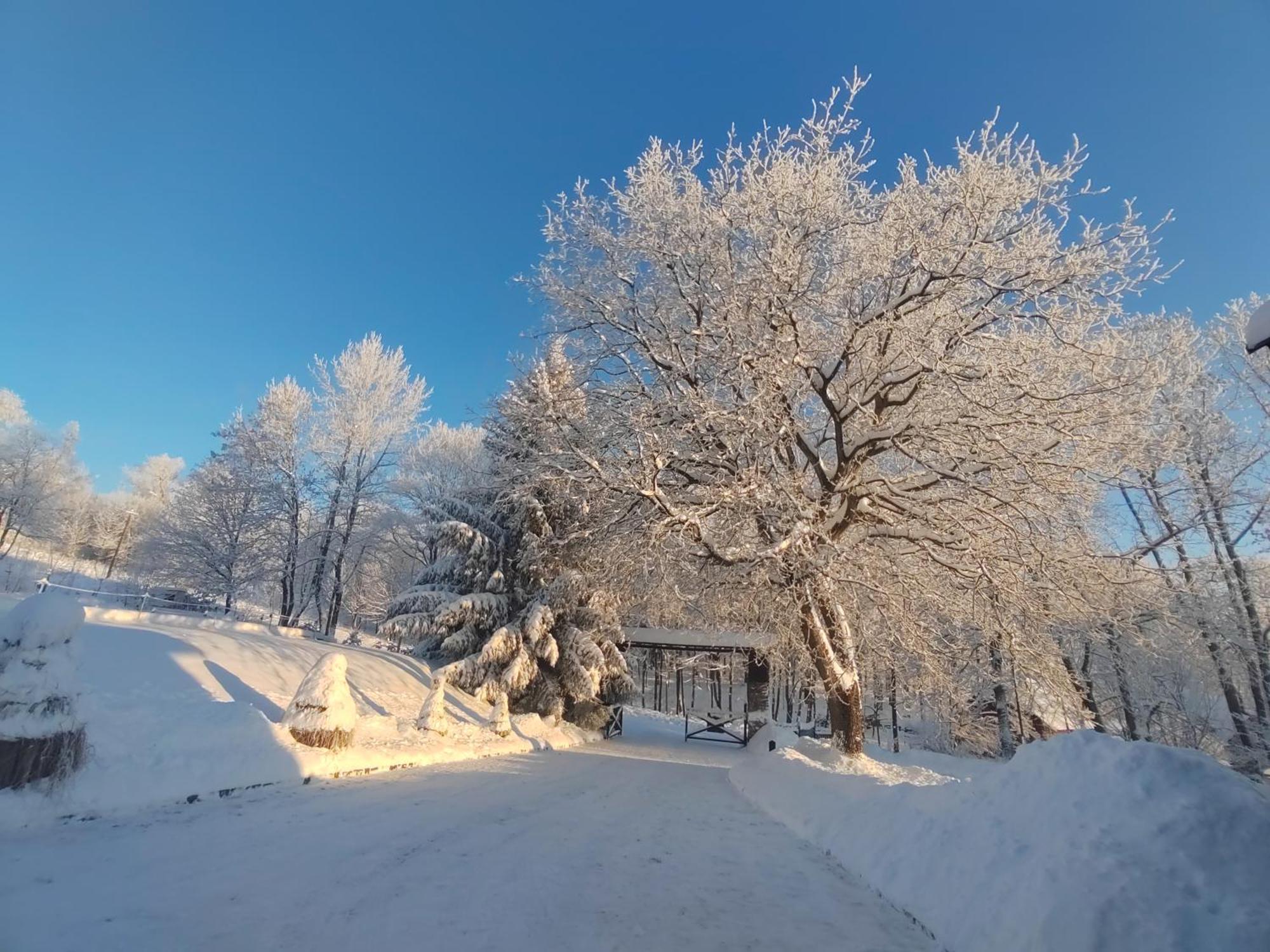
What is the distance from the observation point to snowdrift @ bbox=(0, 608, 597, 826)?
18.9 feet

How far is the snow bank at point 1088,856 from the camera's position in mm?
2912

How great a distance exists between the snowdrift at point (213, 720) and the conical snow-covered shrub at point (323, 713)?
0.66 feet

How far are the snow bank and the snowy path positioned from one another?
0.43 metres

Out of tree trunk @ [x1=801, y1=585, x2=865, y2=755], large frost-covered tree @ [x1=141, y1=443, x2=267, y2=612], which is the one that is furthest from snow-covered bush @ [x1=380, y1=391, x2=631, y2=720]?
large frost-covered tree @ [x1=141, y1=443, x2=267, y2=612]

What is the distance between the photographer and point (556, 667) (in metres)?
→ 18.4

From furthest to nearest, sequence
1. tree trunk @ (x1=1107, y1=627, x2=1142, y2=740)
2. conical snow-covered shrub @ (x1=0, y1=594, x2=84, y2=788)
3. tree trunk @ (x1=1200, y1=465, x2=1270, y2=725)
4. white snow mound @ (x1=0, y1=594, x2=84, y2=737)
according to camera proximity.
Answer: tree trunk @ (x1=1107, y1=627, x2=1142, y2=740) < tree trunk @ (x1=1200, y1=465, x2=1270, y2=725) < white snow mound @ (x1=0, y1=594, x2=84, y2=737) < conical snow-covered shrub @ (x1=0, y1=594, x2=84, y2=788)

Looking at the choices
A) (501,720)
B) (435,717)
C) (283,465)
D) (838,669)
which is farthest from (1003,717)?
(283,465)

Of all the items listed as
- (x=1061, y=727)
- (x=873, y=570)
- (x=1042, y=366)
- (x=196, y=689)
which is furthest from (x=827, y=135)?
(x=1061, y=727)

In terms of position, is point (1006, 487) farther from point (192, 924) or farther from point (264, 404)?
point (264, 404)

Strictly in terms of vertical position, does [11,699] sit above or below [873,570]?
below

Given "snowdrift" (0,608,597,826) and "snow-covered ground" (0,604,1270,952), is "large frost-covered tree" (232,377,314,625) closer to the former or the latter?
"snowdrift" (0,608,597,826)

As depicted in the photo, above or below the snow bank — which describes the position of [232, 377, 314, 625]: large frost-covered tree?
above

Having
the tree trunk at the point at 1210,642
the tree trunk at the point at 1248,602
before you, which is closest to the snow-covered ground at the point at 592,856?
the tree trunk at the point at 1210,642

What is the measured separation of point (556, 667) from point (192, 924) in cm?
1539
